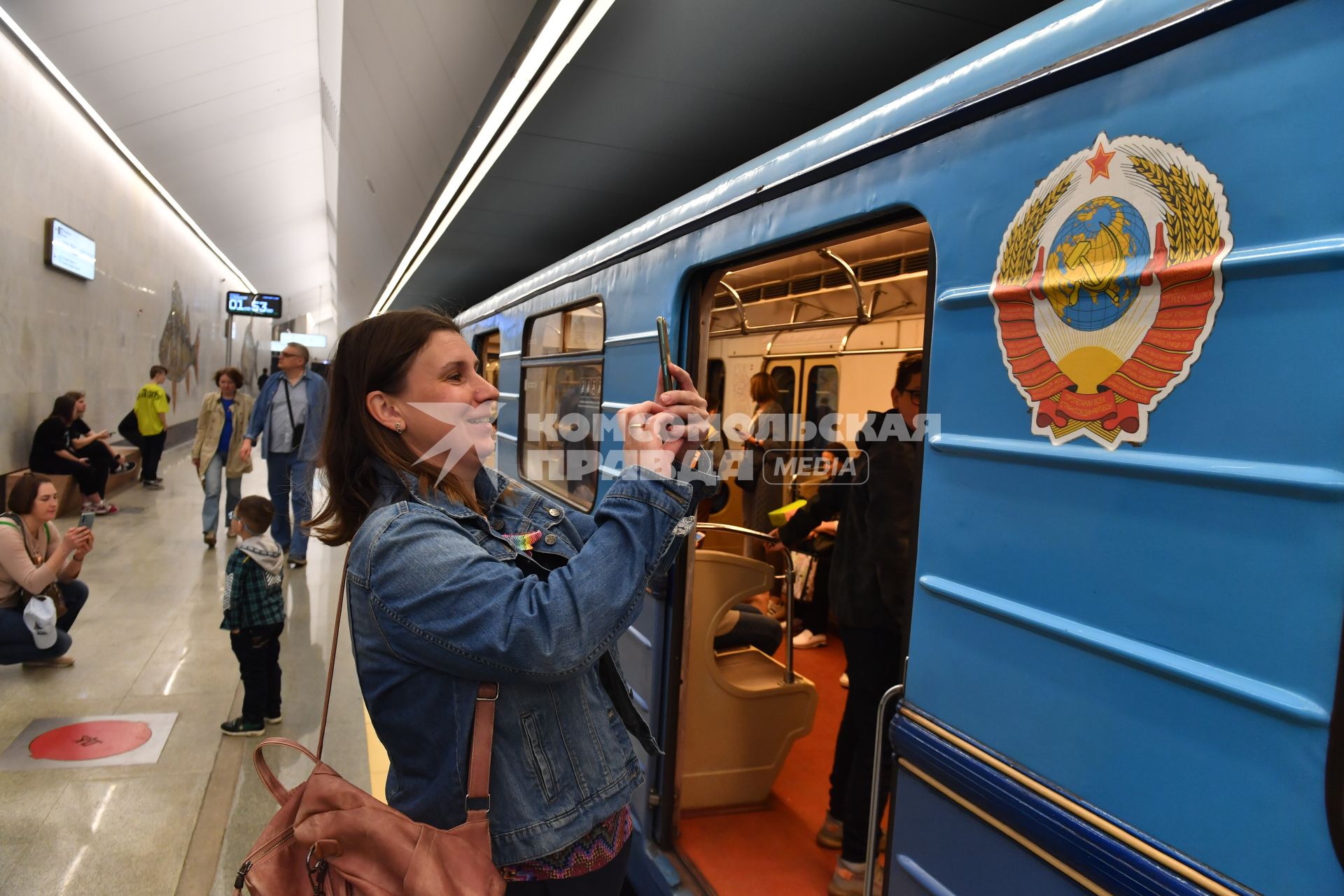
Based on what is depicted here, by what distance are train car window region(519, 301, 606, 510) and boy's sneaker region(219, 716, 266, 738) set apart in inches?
72.5

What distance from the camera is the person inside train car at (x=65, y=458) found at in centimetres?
816

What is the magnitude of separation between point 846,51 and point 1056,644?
275cm

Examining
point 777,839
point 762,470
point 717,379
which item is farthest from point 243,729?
point 717,379

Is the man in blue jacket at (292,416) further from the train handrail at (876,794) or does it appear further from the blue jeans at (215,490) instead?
the train handrail at (876,794)

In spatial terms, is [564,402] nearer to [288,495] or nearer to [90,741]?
[90,741]

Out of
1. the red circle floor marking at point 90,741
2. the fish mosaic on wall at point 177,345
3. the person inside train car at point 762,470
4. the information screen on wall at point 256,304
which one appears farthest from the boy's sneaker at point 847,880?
the information screen on wall at point 256,304

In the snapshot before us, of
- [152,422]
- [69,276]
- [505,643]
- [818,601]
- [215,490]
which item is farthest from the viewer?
[152,422]

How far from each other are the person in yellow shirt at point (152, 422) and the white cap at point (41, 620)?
793cm

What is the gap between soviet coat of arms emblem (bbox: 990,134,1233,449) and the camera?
1.12 meters

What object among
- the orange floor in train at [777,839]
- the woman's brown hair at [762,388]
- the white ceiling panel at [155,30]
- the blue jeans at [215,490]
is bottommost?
the orange floor in train at [777,839]

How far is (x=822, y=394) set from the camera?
707cm

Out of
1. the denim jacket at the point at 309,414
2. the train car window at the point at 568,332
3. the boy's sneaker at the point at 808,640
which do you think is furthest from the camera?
the denim jacket at the point at 309,414

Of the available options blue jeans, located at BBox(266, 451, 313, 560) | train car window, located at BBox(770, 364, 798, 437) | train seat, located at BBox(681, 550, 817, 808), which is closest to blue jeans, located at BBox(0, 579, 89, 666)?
blue jeans, located at BBox(266, 451, 313, 560)

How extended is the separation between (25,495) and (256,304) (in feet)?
64.3
